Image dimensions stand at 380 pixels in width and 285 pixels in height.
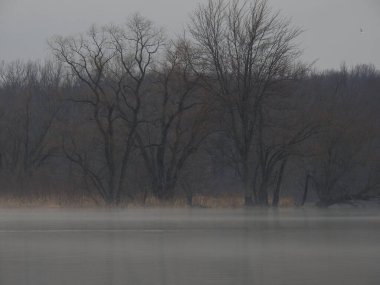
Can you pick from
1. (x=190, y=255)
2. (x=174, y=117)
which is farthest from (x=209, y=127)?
(x=190, y=255)

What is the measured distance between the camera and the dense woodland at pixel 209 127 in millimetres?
39625

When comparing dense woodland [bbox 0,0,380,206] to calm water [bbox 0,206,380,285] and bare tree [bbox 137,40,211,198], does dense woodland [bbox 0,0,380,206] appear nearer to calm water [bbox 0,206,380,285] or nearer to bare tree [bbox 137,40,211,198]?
bare tree [bbox 137,40,211,198]

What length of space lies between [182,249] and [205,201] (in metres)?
24.9

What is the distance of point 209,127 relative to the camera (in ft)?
137

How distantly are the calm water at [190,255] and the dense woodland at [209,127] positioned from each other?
18.8m

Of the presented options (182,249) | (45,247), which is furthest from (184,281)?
(45,247)

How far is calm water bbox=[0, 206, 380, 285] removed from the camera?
A: 10.9 m

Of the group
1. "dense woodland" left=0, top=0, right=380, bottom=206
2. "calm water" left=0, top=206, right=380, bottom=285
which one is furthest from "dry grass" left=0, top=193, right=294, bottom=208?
"calm water" left=0, top=206, right=380, bottom=285

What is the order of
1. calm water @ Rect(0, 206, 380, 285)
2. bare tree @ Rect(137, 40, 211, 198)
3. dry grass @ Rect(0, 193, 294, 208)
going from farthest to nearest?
bare tree @ Rect(137, 40, 211, 198)
dry grass @ Rect(0, 193, 294, 208)
calm water @ Rect(0, 206, 380, 285)

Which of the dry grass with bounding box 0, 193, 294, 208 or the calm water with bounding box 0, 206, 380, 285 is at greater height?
the dry grass with bounding box 0, 193, 294, 208

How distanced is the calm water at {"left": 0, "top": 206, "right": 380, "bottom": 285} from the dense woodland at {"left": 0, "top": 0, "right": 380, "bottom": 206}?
18.8 m

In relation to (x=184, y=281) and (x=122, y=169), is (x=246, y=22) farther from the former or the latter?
(x=184, y=281)

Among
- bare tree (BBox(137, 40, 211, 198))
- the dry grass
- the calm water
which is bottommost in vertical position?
the calm water

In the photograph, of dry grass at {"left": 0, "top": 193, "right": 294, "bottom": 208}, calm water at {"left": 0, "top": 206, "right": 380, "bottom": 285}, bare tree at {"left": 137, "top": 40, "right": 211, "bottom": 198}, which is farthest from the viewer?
bare tree at {"left": 137, "top": 40, "right": 211, "bottom": 198}
